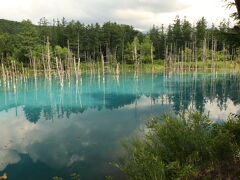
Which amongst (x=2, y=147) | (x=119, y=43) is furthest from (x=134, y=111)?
(x=119, y=43)

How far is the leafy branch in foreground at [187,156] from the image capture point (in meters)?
6.29

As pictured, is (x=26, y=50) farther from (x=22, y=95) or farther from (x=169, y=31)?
(x=169, y=31)

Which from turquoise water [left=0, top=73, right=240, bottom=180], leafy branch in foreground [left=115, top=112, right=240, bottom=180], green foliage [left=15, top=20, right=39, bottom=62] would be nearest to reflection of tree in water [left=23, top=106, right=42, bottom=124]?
turquoise water [left=0, top=73, right=240, bottom=180]

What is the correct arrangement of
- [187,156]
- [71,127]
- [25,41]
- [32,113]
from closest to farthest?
[187,156], [71,127], [32,113], [25,41]

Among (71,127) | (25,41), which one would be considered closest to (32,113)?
(71,127)

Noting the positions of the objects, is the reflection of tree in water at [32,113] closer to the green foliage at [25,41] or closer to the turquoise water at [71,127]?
the turquoise water at [71,127]

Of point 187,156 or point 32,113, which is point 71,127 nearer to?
point 32,113

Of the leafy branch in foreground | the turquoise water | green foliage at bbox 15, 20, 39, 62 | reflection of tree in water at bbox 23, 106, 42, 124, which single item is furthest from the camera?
green foliage at bbox 15, 20, 39, 62

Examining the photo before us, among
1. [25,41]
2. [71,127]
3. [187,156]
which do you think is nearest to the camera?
[187,156]

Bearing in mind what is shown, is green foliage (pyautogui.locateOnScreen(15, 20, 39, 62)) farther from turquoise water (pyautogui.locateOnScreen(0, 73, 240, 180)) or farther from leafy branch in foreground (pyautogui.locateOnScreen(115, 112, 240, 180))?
leafy branch in foreground (pyautogui.locateOnScreen(115, 112, 240, 180))

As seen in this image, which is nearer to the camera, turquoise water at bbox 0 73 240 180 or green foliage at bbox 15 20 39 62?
turquoise water at bbox 0 73 240 180

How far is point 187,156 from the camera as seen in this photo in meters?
7.73

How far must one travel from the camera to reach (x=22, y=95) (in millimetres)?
33312

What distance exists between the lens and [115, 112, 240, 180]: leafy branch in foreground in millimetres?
6293
